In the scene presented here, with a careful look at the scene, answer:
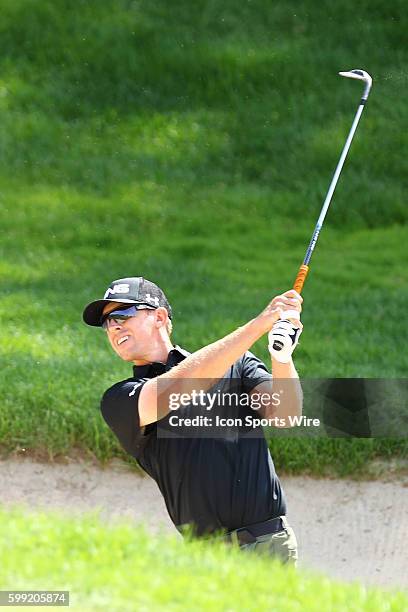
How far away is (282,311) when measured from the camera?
4879 mm

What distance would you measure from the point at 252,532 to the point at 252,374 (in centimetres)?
64

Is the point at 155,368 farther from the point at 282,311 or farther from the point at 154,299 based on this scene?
the point at 282,311

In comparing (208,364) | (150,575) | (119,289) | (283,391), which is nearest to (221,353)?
(208,364)

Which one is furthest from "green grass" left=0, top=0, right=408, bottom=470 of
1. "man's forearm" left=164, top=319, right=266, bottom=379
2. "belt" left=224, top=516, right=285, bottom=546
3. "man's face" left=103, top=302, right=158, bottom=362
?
"man's forearm" left=164, top=319, right=266, bottom=379

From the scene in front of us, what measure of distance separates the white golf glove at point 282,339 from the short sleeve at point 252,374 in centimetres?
17

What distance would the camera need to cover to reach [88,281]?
13562 millimetres

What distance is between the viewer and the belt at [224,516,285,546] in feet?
16.1

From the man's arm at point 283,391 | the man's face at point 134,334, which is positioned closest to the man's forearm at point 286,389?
the man's arm at point 283,391

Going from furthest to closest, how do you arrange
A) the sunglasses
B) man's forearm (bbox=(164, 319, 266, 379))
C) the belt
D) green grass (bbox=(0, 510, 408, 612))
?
the sunglasses
the belt
man's forearm (bbox=(164, 319, 266, 379))
green grass (bbox=(0, 510, 408, 612))

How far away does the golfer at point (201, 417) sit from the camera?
4832 millimetres

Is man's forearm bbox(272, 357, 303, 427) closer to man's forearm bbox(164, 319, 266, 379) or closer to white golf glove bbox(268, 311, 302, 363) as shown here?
white golf glove bbox(268, 311, 302, 363)

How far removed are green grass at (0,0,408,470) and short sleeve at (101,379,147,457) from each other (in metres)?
5.13

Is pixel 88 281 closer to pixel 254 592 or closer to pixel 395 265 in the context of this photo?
pixel 395 265

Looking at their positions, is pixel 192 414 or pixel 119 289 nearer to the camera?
pixel 192 414
